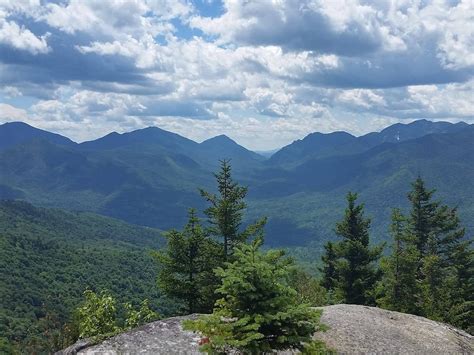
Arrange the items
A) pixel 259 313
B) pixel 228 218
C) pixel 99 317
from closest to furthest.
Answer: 1. pixel 259 313
2. pixel 99 317
3. pixel 228 218

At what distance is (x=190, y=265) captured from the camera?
1206 inches

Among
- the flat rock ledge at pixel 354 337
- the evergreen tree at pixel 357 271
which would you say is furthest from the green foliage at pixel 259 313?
the evergreen tree at pixel 357 271

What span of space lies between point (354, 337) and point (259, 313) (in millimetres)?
8905

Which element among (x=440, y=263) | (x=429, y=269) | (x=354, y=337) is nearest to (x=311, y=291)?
(x=429, y=269)

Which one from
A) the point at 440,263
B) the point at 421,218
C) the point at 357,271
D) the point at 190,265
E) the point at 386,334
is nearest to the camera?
the point at 386,334

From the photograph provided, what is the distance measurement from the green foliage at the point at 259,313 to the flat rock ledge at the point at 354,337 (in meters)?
2.70

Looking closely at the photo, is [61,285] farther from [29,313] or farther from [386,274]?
[386,274]

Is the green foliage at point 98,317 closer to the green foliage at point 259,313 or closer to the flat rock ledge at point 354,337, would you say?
the flat rock ledge at point 354,337

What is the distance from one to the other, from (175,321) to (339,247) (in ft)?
91.0

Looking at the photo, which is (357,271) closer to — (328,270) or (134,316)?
(328,270)

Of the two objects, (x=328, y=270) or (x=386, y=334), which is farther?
(x=328, y=270)

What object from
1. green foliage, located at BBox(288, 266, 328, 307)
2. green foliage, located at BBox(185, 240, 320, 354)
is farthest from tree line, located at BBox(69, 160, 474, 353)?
A: green foliage, located at BBox(288, 266, 328, 307)

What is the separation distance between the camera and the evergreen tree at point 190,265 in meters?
30.0

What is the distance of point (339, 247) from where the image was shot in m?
44.0
